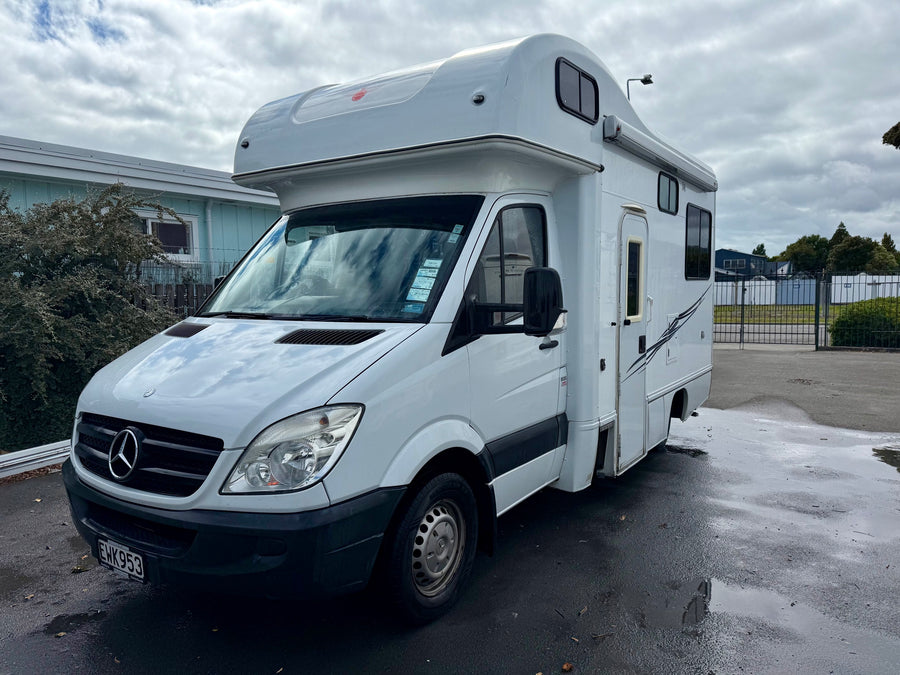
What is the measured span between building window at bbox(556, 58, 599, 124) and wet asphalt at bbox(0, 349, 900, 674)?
2.93m

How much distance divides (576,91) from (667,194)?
1970 millimetres

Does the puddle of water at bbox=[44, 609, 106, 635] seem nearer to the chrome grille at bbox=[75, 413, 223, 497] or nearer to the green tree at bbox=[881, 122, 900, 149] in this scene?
the chrome grille at bbox=[75, 413, 223, 497]

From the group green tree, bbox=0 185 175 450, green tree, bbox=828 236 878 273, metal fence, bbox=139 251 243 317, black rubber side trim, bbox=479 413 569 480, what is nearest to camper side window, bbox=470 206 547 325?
black rubber side trim, bbox=479 413 569 480

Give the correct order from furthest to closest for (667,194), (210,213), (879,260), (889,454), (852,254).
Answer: (852,254)
(879,260)
(210,213)
(889,454)
(667,194)

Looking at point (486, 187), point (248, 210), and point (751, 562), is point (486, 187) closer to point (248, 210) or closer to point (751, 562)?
point (751, 562)

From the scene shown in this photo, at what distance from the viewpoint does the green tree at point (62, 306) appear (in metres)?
6.40

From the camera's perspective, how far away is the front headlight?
111 inches

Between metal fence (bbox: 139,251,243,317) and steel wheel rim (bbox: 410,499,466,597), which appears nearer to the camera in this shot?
steel wheel rim (bbox: 410,499,466,597)

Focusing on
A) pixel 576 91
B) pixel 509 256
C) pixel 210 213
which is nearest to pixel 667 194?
pixel 576 91

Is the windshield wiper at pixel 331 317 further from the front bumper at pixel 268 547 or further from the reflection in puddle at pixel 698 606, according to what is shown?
the reflection in puddle at pixel 698 606

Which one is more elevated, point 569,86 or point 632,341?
point 569,86

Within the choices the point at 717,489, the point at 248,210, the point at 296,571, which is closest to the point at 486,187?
the point at 296,571

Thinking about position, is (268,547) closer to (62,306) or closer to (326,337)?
(326,337)

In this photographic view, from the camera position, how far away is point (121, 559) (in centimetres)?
310
